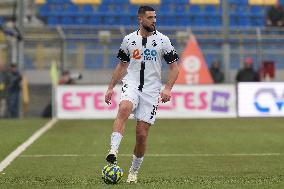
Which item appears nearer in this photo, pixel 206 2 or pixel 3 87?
pixel 3 87

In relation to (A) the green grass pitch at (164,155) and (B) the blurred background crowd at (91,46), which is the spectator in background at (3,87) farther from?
(A) the green grass pitch at (164,155)

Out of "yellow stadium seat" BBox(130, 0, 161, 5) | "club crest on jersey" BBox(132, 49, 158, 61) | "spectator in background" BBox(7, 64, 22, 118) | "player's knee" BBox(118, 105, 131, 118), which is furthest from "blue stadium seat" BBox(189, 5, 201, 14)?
"player's knee" BBox(118, 105, 131, 118)

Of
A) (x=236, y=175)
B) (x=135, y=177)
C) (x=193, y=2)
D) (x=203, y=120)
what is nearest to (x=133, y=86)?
(x=135, y=177)

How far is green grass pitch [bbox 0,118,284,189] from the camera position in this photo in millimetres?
9023

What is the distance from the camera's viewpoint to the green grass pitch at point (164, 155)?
355 inches

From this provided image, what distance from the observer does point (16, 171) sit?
10492 millimetres

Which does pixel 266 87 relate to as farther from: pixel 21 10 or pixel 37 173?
pixel 37 173

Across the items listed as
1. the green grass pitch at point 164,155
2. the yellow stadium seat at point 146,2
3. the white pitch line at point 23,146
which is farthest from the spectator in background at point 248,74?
the yellow stadium seat at point 146,2

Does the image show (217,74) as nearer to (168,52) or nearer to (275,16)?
(275,16)

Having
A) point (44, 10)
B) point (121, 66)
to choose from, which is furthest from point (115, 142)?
point (44, 10)

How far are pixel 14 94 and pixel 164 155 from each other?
14.0m

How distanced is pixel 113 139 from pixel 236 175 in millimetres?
1850

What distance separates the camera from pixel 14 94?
26203 mm

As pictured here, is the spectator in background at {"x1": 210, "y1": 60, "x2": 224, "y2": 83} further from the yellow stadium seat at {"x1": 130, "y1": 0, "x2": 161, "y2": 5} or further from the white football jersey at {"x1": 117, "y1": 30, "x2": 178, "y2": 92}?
the white football jersey at {"x1": 117, "y1": 30, "x2": 178, "y2": 92}
